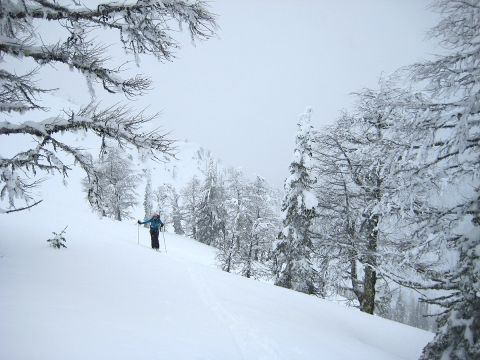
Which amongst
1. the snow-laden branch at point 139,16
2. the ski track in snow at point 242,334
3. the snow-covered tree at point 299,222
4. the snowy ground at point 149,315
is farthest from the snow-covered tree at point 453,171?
the snow-covered tree at point 299,222

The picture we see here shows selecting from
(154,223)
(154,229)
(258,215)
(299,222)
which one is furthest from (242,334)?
(258,215)

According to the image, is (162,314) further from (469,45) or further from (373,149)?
(469,45)

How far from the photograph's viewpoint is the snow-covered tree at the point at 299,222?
16.5 metres

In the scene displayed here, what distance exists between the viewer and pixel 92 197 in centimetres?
634

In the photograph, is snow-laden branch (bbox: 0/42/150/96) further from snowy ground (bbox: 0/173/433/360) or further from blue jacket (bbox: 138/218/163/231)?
blue jacket (bbox: 138/218/163/231)

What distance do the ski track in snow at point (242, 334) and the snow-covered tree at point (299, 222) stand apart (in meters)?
10.6

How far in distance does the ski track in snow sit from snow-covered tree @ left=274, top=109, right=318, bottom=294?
34.8 ft

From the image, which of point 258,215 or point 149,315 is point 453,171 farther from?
point 258,215

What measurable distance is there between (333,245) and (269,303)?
413 cm

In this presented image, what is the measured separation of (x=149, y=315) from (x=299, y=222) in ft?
42.8

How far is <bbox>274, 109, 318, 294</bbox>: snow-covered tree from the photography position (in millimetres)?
16547

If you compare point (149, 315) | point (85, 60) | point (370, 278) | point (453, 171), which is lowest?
point (149, 315)

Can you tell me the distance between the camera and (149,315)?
478 centimetres

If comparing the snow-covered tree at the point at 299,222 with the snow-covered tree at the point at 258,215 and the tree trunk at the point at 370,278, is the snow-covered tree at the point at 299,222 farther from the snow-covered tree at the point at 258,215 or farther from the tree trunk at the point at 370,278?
the snow-covered tree at the point at 258,215
